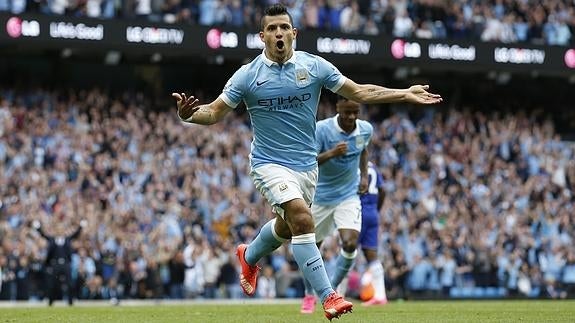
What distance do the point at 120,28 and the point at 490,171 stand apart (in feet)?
36.4

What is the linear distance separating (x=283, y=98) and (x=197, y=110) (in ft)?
2.59

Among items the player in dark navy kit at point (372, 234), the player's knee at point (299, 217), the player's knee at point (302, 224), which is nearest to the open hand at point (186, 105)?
the player's knee at point (299, 217)

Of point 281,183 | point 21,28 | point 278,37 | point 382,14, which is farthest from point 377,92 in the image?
point 382,14

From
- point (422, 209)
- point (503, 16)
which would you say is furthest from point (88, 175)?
point (503, 16)

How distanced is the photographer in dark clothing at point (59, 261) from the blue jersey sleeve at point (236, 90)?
11325 mm

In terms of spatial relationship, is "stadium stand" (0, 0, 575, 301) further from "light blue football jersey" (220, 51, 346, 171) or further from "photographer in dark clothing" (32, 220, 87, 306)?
"light blue football jersey" (220, 51, 346, 171)

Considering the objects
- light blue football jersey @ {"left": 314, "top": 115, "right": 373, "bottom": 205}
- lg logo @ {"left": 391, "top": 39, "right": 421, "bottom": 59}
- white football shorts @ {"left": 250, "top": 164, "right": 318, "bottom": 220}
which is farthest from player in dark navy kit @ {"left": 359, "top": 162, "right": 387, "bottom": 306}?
lg logo @ {"left": 391, "top": 39, "right": 421, "bottom": 59}

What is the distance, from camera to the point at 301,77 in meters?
10.3

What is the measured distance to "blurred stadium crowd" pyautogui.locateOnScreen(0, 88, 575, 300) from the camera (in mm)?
24109

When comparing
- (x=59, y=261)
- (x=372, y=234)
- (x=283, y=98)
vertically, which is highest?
(x=283, y=98)

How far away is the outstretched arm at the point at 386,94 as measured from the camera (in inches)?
394

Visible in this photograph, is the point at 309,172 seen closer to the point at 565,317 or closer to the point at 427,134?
the point at 565,317

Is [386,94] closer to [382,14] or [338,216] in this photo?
[338,216]

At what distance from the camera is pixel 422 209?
1139 inches
